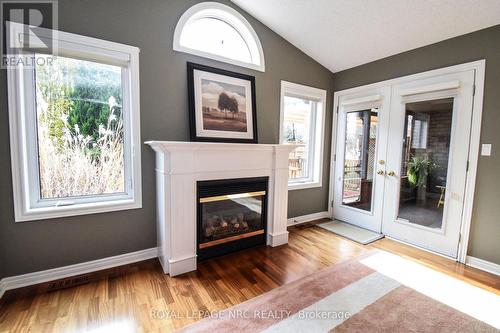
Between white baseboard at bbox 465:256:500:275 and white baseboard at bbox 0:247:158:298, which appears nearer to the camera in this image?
white baseboard at bbox 0:247:158:298

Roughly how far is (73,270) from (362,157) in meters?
3.76

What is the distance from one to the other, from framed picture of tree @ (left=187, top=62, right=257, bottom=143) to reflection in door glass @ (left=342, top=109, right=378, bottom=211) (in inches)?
66.3

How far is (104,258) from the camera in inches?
85.9

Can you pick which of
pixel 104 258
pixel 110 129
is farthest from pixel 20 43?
pixel 104 258

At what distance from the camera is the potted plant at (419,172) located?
9.05 ft

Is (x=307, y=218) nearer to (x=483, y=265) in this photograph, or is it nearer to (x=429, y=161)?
(x=429, y=161)

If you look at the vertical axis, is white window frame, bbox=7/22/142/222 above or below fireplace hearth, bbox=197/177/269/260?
above

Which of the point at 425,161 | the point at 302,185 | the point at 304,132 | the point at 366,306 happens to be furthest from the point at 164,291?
the point at 425,161

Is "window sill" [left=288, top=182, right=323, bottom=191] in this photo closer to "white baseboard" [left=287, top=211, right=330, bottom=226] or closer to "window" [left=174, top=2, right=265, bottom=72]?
"white baseboard" [left=287, top=211, right=330, bottom=226]

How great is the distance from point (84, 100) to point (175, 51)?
1007 millimetres

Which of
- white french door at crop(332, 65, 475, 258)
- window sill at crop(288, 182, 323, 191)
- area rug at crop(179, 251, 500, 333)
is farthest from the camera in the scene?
window sill at crop(288, 182, 323, 191)

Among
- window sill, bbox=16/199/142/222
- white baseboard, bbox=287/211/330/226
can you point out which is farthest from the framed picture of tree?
white baseboard, bbox=287/211/330/226

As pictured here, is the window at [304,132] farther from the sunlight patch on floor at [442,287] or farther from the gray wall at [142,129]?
the sunlight patch on floor at [442,287]

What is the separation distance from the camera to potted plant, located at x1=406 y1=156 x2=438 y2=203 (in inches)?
109
